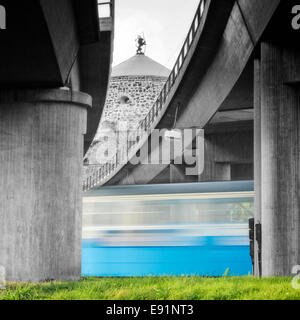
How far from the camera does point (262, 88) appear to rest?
1221 cm

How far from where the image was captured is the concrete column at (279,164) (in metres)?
11.5

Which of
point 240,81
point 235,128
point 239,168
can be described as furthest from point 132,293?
point 239,168

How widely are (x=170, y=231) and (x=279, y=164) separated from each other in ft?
17.1

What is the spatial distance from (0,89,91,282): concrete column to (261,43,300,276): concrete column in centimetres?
384

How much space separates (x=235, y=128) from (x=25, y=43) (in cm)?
1565

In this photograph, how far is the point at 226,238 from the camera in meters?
15.8

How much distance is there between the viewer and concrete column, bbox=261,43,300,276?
11.5m

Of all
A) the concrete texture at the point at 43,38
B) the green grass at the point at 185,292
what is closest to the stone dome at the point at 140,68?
the concrete texture at the point at 43,38

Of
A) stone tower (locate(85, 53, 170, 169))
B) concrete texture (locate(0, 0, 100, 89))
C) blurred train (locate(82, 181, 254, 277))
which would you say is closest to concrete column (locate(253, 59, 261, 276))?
blurred train (locate(82, 181, 254, 277))

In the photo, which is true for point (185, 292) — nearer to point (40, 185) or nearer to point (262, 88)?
point (40, 185)

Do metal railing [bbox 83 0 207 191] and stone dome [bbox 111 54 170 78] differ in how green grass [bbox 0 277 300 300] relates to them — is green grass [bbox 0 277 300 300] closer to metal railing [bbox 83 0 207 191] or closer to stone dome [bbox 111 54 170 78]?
metal railing [bbox 83 0 207 191]

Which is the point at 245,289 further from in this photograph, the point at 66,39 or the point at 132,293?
the point at 66,39

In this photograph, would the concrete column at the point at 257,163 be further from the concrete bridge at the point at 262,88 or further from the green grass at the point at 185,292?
the green grass at the point at 185,292

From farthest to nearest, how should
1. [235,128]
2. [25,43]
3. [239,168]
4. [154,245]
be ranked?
[239,168] → [235,128] → [154,245] → [25,43]
